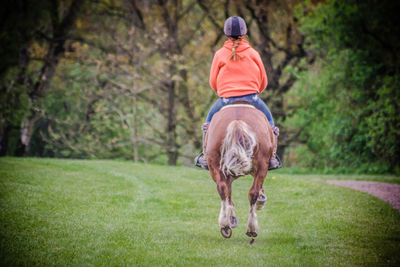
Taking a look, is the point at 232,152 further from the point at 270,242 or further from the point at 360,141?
the point at 360,141

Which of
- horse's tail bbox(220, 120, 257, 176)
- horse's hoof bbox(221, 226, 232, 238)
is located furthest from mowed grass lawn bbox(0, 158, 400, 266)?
horse's tail bbox(220, 120, 257, 176)

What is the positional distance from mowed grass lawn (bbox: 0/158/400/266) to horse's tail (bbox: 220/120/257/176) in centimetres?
119

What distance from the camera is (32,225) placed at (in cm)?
746

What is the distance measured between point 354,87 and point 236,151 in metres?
15.9

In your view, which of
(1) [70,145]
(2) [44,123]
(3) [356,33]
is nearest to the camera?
(3) [356,33]

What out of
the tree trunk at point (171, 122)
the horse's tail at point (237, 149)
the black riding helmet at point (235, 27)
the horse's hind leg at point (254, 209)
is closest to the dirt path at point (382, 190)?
the horse's hind leg at point (254, 209)

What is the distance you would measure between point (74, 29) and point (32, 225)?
18345 millimetres

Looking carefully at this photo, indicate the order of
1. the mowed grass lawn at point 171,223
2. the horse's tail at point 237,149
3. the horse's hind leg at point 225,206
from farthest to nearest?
1. the horse's hind leg at point 225,206
2. the horse's tail at point 237,149
3. the mowed grass lawn at point 171,223

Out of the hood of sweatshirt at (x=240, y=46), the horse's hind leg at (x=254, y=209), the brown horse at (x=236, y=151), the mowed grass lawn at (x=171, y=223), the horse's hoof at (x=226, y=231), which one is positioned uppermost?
the hood of sweatshirt at (x=240, y=46)

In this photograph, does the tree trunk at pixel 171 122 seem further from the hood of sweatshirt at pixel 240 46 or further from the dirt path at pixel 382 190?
the hood of sweatshirt at pixel 240 46

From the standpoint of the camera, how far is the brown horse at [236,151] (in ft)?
20.9

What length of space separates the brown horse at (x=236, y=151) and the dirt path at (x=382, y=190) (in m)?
5.01

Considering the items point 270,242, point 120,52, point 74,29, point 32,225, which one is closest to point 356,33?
point 120,52

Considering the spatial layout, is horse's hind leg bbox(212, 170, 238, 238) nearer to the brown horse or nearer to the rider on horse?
the brown horse
